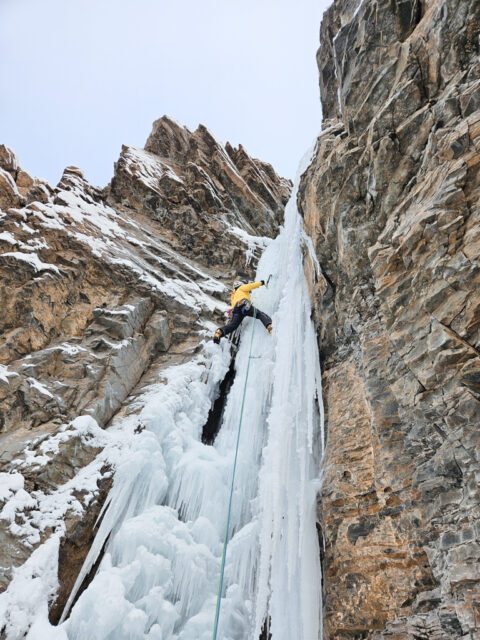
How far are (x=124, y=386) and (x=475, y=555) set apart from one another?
510 centimetres

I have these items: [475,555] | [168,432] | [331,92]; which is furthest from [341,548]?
[331,92]

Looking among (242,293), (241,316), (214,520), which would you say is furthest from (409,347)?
(242,293)

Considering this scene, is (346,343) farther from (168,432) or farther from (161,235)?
(161,235)

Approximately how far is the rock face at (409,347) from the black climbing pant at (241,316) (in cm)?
248

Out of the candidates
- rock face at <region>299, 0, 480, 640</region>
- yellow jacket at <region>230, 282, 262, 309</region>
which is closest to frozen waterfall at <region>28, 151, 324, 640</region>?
rock face at <region>299, 0, 480, 640</region>

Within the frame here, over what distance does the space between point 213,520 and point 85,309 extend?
458 cm

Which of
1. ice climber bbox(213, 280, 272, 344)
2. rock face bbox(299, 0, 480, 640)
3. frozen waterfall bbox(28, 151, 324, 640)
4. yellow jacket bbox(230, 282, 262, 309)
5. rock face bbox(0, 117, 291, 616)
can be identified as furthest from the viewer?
yellow jacket bbox(230, 282, 262, 309)

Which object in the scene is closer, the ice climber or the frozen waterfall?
the frozen waterfall

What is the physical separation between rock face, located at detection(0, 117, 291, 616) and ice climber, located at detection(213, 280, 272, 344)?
418 millimetres

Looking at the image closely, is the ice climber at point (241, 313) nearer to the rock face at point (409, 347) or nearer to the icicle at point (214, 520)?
the icicle at point (214, 520)

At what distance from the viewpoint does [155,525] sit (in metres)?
3.93

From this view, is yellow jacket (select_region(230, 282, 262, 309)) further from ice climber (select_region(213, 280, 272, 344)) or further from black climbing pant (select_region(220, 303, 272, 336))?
black climbing pant (select_region(220, 303, 272, 336))

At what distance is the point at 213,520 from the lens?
4312 millimetres

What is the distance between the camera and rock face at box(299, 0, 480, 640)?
2410mm
